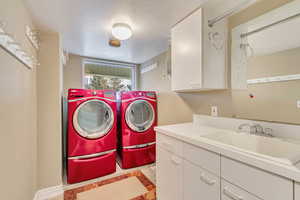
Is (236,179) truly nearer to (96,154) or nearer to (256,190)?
(256,190)

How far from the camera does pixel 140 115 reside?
8.00 ft

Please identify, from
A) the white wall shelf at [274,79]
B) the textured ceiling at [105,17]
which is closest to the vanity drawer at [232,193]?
the white wall shelf at [274,79]

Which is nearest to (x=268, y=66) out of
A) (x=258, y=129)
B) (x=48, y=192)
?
(x=258, y=129)

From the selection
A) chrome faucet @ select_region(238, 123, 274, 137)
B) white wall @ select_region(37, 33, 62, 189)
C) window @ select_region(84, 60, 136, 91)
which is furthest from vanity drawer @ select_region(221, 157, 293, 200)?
window @ select_region(84, 60, 136, 91)

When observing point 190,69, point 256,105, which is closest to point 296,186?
point 256,105

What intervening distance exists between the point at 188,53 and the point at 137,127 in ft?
4.81

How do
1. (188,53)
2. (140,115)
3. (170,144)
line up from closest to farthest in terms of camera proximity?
1. (170,144)
2. (188,53)
3. (140,115)

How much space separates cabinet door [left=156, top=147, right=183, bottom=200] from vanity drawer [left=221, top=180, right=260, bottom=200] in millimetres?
380

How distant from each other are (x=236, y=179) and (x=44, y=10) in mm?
2244

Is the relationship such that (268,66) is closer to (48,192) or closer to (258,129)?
(258,129)

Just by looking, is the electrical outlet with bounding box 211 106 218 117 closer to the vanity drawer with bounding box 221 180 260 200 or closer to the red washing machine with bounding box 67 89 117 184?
the vanity drawer with bounding box 221 180 260 200

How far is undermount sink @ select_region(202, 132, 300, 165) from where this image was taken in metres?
0.88

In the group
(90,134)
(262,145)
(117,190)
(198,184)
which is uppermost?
(262,145)

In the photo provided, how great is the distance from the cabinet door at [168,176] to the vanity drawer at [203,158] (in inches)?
5.2
